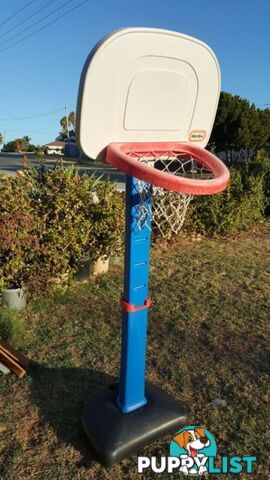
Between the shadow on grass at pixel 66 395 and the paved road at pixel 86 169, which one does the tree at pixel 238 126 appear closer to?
the paved road at pixel 86 169

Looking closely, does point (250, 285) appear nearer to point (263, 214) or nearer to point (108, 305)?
point (108, 305)

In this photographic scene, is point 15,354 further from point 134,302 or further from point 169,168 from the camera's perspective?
point 169,168

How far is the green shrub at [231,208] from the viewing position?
6.77 metres

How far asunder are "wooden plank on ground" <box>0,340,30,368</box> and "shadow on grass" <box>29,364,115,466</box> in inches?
3.1

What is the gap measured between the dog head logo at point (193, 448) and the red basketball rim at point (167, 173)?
5.09ft

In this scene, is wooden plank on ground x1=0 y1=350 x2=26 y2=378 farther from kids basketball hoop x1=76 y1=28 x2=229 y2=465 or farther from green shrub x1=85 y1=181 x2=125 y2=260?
green shrub x1=85 y1=181 x2=125 y2=260

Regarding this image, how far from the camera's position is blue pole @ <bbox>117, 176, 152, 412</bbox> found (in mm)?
2168

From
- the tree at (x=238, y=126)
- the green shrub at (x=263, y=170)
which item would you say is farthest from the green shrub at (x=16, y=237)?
the tree at (x=238, y=126)

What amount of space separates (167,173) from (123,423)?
4.86 ft

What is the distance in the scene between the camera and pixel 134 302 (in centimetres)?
226

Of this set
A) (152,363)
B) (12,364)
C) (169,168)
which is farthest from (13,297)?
(169,168)

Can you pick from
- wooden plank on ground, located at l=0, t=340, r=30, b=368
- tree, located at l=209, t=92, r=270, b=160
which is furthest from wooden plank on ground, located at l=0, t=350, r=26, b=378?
tree, located at l=209, t=92, r=270, b=160

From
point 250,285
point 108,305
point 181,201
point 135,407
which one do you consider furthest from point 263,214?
point 135,407

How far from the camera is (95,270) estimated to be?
16.9ft
